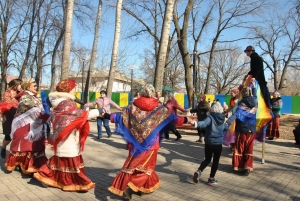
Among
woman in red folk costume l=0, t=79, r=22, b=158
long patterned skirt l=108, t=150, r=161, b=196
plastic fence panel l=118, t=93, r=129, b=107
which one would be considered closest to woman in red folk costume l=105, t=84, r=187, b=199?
long patterned skirt l=108, t=150, r=161, b=196

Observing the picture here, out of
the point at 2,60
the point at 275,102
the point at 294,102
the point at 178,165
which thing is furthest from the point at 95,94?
the point at 178,165

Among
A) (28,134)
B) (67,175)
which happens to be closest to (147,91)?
(67,175)

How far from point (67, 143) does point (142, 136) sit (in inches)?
47.8

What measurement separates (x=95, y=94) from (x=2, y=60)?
10.5 m

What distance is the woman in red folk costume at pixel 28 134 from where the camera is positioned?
508 cm

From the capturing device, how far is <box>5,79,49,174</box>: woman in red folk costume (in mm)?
5082

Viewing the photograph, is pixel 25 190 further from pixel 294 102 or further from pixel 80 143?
pixel 294 102

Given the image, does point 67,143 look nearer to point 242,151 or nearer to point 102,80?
point 242,151

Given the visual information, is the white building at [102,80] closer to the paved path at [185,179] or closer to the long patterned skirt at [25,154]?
the paved path at [185,179]

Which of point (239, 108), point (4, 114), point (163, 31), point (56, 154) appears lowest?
point (56, 154)

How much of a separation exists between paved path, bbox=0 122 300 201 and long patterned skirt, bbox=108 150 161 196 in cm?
27

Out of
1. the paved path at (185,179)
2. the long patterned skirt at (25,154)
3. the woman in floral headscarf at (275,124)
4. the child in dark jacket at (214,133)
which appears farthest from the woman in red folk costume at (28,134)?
the woman in floral headscarf at (275,124)

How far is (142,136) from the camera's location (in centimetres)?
412

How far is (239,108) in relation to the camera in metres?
5.72
